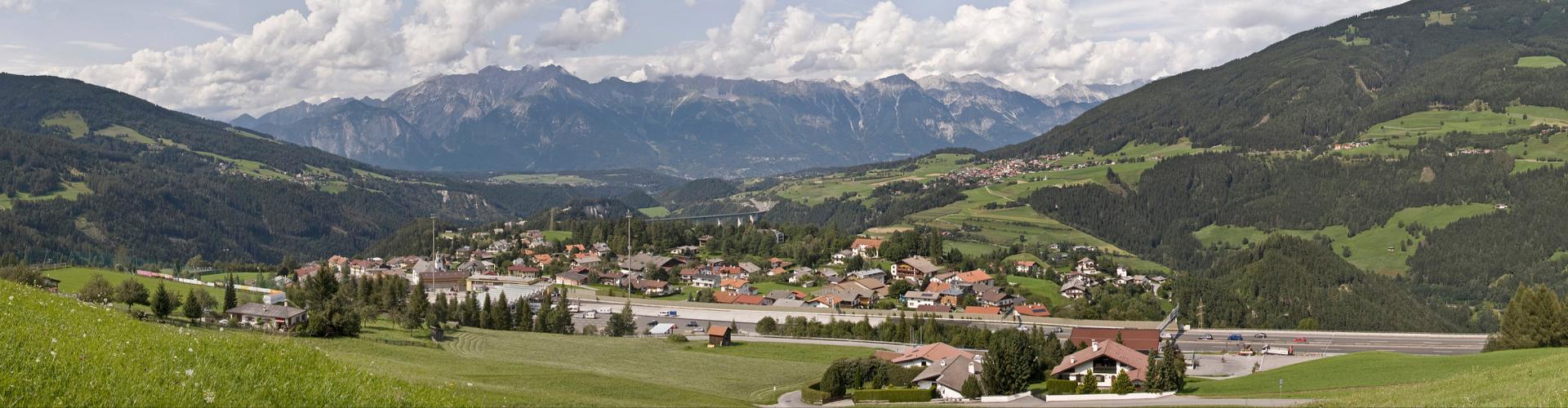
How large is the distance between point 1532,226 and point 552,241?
425 ft

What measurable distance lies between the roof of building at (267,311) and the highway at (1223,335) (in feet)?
91.2

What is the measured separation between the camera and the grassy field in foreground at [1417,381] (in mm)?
20395

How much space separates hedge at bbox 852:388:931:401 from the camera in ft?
138

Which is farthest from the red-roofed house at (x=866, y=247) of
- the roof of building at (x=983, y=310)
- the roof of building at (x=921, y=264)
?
the roof of building at (x=983, y=310)

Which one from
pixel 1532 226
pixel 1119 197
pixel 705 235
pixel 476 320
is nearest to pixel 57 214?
pixel 705 235

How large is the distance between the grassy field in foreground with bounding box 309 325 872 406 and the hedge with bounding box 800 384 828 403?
1.40m

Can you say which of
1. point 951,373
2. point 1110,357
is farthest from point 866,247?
point 951,373

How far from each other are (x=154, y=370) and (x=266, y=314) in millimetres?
47146

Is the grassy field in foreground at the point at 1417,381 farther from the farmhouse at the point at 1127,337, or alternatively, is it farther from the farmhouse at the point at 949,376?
the farmhouse at the point at 1127,337

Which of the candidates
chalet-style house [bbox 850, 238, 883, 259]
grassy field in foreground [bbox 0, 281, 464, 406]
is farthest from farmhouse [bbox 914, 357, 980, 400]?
→ chalet-style house [bbox 850, 238, 883, 259]

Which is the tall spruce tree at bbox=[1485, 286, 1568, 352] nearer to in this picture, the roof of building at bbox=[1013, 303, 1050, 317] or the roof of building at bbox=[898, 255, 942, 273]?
the roof of building at bbox=[1013, 303, 1050, 317]

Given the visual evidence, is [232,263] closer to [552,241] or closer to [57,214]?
[552,241]

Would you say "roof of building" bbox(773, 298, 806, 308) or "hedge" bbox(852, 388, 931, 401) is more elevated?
"roof of building" bbox(773, 298, 806, 308)

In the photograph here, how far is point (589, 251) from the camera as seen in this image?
126000 millimetres
